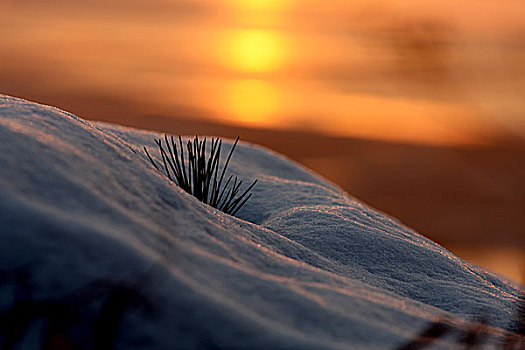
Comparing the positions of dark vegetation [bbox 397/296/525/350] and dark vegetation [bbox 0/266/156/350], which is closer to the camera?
dark vegetation [bbox 0/266/156/350]

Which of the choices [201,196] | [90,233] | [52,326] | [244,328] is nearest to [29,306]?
[52,326]

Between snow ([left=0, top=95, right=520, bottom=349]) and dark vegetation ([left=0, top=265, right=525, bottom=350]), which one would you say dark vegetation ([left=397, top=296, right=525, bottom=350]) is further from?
dark vegetation ([left=0, top=265, right=525, bottom=350])

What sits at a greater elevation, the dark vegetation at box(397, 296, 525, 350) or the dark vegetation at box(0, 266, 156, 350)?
the dark vegetation at box(397, 296, 525, 350)

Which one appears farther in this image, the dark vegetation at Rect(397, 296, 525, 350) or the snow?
the dark vegetation at Rect(397, 296, 525, 350)

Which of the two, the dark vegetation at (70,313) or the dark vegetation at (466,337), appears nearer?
the dark vegetation at (70,313)

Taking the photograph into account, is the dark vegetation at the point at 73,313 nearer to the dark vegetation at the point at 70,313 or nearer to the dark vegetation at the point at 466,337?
the dark vegetation at the point at 70,313

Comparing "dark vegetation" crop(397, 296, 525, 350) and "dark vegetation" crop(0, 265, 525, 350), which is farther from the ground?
"dark vegetation" crop(397, 296, 525, 350)

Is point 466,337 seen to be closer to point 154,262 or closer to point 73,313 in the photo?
point 154,262

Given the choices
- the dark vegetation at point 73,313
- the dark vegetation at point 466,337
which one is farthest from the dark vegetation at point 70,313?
the dark vegetation at point 466,337

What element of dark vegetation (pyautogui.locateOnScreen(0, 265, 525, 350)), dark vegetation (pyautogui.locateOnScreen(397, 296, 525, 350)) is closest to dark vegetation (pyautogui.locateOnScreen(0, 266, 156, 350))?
dark vegetation (pyautogui.locateOnScreen(0, 265, 525, 350))
